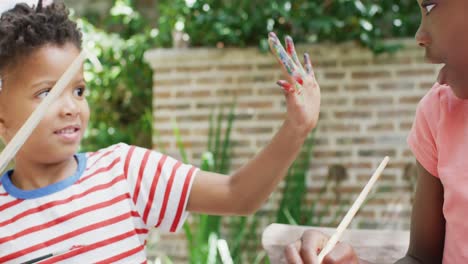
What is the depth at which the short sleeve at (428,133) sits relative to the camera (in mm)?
1301

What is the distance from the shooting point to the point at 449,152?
1255 mm

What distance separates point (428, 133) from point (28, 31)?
851mm

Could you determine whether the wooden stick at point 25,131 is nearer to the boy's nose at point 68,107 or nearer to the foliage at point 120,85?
the boy's nose at point 68,107

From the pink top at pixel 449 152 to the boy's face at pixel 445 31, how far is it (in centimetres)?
14

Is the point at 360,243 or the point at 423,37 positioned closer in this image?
the point at 423,37

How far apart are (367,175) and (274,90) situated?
25.3 inches

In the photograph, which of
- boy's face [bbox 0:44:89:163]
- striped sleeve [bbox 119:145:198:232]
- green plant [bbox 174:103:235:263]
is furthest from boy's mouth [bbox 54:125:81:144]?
green plant [bbox 174:103:235:263]

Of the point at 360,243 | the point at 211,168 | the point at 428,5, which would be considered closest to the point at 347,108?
the point at 211,168

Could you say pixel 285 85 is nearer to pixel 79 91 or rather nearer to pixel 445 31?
pixel 445 31

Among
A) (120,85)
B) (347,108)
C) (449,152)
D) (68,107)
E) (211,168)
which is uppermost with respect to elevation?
(68,107)

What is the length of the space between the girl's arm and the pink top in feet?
0.10

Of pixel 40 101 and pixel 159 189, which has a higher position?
pixel 40 101

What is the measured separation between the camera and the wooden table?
142 centimetres

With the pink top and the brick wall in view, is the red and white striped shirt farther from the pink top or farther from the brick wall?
the brick wall
